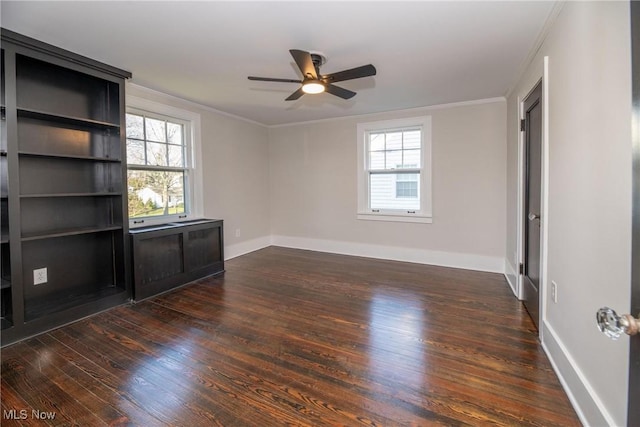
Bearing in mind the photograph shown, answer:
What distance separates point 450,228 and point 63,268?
4691mm

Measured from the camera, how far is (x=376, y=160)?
5000 millimetres

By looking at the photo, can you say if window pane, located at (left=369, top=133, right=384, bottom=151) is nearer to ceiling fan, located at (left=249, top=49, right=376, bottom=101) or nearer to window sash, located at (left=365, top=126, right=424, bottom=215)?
window sash, located at (left=365, top=126, right=424, bottom=215)

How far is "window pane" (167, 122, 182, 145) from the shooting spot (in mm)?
4055

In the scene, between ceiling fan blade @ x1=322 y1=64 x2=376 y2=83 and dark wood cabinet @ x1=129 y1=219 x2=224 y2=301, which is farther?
dark wood cabinet @ x1=129 y1=219 x2=224 y2=301

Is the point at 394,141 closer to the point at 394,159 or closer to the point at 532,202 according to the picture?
the point at 394,159

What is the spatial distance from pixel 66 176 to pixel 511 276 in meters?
4.89

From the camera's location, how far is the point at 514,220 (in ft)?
11.5

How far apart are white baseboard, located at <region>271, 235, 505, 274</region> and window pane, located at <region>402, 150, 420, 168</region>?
1311mm

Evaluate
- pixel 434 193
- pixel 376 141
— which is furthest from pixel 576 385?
pixel 376 141

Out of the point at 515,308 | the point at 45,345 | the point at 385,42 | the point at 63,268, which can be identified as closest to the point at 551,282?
the point at 515,308

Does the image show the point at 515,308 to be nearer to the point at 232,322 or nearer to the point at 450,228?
the point at 450,228

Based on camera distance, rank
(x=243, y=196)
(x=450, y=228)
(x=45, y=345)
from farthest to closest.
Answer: (x=243, y=196) → (x=450, y=228) → (x=45, y=345)

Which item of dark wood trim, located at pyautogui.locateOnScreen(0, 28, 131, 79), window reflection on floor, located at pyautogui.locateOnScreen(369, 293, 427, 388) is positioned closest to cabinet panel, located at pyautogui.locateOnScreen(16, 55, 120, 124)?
dark wood trim, located at pyautogui.locateOnScreen(0, 28, 131, 79)

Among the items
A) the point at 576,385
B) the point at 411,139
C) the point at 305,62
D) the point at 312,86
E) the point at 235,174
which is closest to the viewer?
the point at 576,385
